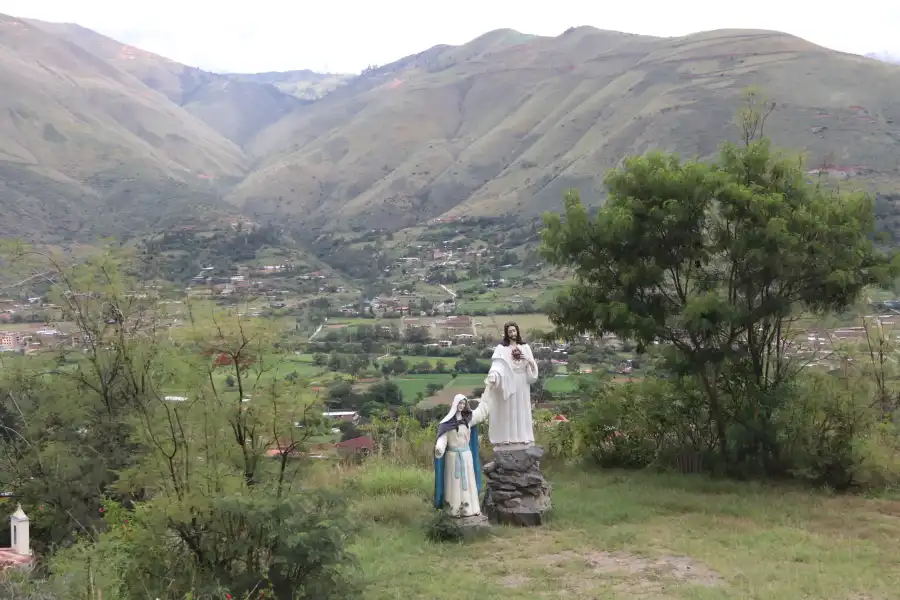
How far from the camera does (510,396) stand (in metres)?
9.55

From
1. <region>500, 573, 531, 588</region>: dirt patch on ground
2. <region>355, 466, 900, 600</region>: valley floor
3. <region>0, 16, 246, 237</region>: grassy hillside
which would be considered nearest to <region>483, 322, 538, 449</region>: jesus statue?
<region>355, 466, 900, 600</region>: valley floor

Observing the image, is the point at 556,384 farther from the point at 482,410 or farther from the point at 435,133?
the point at 435,133

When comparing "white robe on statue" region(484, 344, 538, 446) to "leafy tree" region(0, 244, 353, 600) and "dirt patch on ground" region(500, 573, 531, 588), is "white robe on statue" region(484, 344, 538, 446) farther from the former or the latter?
"leafy tree" region(0, 244, 353, 600)

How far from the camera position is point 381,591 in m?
6.97

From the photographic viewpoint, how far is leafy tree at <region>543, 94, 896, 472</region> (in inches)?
389

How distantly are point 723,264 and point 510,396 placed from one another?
383 cm

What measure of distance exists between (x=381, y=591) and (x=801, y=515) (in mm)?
5325

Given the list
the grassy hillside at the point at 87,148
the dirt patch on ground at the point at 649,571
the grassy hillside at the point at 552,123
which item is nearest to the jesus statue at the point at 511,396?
the dirt patch on ground at the point at 649,571

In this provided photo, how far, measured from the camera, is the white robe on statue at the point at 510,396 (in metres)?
9.55

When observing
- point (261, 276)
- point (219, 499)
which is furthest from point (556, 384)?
point (261, 276)

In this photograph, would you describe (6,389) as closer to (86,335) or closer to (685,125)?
(86,335)

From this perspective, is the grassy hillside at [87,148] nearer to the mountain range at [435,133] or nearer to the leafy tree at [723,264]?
the mountain range at [435,133]

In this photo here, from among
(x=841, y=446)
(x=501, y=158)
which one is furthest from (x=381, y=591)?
(x=501, y=158)

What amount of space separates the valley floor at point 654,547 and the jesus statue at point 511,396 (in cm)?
109
